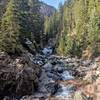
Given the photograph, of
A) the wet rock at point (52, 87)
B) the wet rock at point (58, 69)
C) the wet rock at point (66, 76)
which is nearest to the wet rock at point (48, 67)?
the wet rock at point (58, 69)

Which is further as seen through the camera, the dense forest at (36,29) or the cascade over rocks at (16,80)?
the dense forest at (36,29)

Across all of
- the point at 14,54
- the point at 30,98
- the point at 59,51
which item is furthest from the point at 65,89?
the point at 59,51

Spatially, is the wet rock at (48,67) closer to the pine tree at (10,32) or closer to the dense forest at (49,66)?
the dense forest at (49,66)

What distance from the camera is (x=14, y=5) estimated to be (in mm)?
53156

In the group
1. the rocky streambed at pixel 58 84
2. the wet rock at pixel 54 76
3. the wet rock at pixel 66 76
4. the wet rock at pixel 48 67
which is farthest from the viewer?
the wet rock at pixel 48 67

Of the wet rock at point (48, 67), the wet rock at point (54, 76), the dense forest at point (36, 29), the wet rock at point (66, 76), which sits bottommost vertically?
the wet rock at point (66, 76)

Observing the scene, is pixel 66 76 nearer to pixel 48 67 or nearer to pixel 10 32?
pixel 48 67

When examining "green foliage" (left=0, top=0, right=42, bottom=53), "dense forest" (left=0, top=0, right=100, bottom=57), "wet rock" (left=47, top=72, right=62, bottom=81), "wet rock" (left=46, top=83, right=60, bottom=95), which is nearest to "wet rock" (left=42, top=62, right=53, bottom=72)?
"wet rock" (left=47, top=72, right=62, bottom=81)

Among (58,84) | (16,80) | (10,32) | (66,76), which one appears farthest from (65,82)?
(10,32)

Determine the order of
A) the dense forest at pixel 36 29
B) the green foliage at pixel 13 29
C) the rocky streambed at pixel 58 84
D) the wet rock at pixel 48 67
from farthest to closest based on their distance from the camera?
the dense forest at pixel 36 29, the wet rock at pixel 48 67, the green foliage at pixel 13 29, the rocky streambed at pixel 58 84

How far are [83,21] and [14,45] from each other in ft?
95.4

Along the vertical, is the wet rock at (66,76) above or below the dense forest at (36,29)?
below

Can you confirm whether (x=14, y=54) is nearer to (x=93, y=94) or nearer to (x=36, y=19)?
(x=93, y=94)

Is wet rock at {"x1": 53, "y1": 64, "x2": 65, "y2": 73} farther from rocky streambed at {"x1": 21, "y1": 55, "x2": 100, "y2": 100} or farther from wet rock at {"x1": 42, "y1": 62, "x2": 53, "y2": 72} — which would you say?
wet rock at {"x1": 42, "y1": 62, "x2": 53, "y2": 72}
